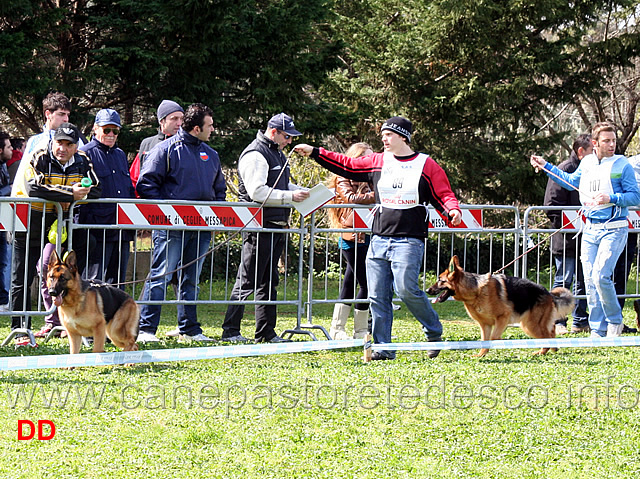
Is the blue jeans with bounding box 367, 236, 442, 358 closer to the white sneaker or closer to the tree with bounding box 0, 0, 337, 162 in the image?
the white sneaker

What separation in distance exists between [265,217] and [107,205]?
1.61 meters

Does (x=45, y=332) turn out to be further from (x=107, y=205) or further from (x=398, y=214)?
(x=398, y=214)

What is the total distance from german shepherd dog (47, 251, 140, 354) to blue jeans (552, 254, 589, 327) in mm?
5382

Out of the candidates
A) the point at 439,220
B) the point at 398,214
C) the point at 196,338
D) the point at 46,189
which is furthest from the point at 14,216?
the point at 439,220

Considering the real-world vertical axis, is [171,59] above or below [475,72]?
below

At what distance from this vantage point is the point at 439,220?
986 centimetres

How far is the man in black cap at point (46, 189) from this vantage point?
7.64 m

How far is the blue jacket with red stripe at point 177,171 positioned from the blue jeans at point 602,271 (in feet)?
12.9

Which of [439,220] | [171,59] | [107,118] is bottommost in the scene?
[439,220]

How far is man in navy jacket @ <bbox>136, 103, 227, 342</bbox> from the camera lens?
27.1ft

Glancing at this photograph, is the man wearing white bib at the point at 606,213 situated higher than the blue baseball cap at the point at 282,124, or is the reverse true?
the blue baseball cap at the point at 282,124

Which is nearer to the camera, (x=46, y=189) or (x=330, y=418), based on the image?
(x=330, y=418)

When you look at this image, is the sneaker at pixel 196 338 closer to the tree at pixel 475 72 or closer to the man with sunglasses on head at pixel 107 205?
the man with sunglasses on head at pixel 107 205

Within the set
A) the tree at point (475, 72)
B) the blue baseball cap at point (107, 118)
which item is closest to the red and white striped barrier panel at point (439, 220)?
the blue baseball cap at point (107, 118)
